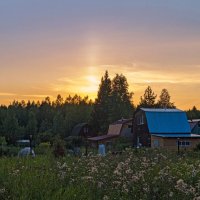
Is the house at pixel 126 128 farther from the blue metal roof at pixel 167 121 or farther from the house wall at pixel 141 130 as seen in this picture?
the blue metal roof at pixel 167 121

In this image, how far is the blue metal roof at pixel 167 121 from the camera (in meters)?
49.6

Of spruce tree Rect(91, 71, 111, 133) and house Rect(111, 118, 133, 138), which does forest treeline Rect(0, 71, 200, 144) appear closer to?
spruce tree Rect(91, 71, 111, 133)

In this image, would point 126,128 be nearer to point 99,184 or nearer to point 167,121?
point 167,121

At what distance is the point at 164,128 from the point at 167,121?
2.72 ft

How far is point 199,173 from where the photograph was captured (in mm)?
9531

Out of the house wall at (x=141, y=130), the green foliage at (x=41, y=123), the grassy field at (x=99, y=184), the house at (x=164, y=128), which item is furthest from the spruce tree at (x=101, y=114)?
the grassy field at (x=99, y=184)

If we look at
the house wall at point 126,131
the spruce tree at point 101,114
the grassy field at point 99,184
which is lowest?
the grassy field at point 99,184

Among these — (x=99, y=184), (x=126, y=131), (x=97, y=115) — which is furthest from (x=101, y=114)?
(x=99, y=184)

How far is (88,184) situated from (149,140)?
42.9m

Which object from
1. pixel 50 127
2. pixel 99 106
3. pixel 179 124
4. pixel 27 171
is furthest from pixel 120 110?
pixel 27 171

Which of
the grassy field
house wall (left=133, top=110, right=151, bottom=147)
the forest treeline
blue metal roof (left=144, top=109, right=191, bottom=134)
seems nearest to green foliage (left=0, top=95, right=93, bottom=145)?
the forest treeline

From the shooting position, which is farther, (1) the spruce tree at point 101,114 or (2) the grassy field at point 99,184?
(1) the spruce tree at point 101,114

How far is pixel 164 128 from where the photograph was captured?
5016 cm

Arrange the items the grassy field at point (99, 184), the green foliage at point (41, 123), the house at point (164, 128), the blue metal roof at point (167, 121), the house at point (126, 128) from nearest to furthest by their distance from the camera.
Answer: the grassy field at point (99, 184)
the house at point (164, 128)
the blue metal roof at point (167, 121)
the house at point (126, 128)
the green foliage at point (41, 123)
